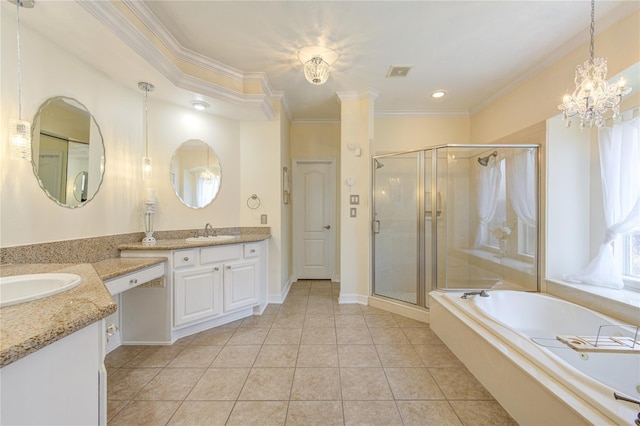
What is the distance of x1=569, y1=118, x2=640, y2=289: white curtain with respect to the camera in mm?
2002

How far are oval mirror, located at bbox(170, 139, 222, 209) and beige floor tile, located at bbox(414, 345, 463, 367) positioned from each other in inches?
107

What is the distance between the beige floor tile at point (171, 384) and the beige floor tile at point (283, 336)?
24.3 inches

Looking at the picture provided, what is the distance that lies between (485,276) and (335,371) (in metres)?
2.21

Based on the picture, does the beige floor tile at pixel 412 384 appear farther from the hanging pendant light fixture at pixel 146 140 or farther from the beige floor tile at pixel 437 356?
the hanging pendant light fixture at pixel 146 140

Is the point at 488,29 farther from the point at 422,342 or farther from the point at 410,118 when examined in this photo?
the point at 422,342

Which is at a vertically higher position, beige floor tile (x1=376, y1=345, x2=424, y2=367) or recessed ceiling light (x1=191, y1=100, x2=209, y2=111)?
recessed ceiling light (x1=191, y1=100, x2=209, y2=111)

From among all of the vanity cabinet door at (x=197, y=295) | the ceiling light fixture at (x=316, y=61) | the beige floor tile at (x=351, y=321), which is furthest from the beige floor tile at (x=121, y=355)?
the ceiling light fixture at (x=316, y=61)

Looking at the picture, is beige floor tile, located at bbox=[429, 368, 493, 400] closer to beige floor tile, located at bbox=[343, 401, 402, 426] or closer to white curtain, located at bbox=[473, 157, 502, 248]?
beige floor tile, located at bbox=[343, 401, 402, 426]

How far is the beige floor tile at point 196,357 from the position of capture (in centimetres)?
197

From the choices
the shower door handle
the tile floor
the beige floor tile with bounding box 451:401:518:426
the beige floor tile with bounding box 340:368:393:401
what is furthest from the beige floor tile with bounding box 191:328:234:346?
the shower door handle

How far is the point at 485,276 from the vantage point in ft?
9.77

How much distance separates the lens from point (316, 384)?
174cm

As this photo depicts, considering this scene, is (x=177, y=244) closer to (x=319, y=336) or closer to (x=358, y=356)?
(x=319, y=336)

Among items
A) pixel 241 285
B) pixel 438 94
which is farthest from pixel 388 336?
pixel 438 94
